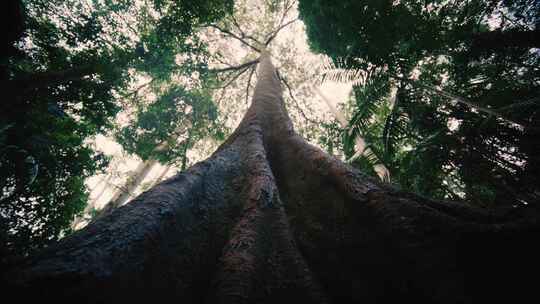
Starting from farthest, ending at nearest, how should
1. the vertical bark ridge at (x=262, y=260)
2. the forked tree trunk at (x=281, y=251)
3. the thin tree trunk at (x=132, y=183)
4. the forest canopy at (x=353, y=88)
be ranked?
the thin tree trunk at (x=132, y=183)
the forest canopy at (x=353, y=88)
the vertical bark ridge at (x=262, y=260)
the forked tree trunk at (x=281, y=251)

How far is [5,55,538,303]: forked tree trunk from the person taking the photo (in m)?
1.01

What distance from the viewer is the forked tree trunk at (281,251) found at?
1.01 m

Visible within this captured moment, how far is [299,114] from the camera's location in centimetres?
936

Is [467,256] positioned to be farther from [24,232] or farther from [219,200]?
[24,232]

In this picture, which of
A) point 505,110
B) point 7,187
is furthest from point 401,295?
point 7,187

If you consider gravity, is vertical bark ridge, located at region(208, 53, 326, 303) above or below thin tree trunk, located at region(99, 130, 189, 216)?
below

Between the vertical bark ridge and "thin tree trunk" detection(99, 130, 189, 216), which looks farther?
"thin tree trunk" detection(99, 130, 189, 216)

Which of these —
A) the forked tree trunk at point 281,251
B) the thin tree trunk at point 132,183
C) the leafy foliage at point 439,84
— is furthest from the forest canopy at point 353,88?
the forked tree trunk at point 281,251

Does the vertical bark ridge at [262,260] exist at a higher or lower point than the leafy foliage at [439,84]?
lower

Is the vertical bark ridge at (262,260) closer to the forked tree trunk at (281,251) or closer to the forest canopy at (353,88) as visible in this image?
the forked tree trunk at (281,251)

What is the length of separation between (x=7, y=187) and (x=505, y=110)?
25.6 ft

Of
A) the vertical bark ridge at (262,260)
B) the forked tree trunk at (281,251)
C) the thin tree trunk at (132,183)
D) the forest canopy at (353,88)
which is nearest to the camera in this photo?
the forked tree trunk at (281,251)

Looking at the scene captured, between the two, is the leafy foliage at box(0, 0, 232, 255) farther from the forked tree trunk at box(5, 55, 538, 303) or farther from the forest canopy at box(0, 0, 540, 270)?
the forked tree trunk at box(5, 55, 538, 303)

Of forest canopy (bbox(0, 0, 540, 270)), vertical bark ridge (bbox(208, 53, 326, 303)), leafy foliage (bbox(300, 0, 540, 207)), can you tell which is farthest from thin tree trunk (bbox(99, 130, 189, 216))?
vertical bark ridge (bbox(208, 53, 326, 303))
